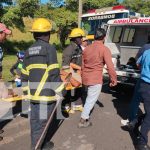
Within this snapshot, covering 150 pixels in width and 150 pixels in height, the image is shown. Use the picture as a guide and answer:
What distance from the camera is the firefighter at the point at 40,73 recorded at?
4711 millimetres

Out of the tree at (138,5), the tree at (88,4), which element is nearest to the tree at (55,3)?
the tree at (88,4)

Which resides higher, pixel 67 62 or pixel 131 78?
pixel 67 62

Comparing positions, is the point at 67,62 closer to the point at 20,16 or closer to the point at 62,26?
the point at 20,16

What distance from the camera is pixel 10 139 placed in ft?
19.5

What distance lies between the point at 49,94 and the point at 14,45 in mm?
21782

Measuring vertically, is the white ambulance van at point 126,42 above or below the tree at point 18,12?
below

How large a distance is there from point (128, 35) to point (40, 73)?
251 inches

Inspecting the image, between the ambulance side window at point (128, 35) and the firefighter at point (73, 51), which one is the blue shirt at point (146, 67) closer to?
the firefighter at point (73, 51)

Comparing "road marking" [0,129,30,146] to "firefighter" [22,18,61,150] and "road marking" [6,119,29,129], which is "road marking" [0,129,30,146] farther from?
"firefighter" [22,18,61,150]

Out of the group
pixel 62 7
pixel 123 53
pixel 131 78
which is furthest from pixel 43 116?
pixel 62 7

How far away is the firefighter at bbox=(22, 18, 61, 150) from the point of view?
471 centimetres

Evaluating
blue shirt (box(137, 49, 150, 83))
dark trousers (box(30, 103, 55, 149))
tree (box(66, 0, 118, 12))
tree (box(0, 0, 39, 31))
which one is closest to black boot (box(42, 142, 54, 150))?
dark trousers (box(30, 103, 55, 149))

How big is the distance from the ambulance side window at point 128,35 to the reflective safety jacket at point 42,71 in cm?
592

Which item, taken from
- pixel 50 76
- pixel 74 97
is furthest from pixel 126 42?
pixel 50 76
